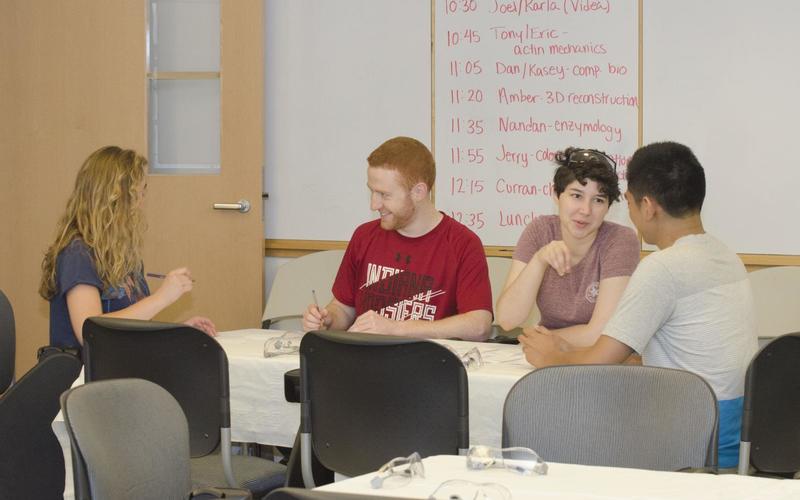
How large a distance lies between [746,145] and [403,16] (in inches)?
63.7

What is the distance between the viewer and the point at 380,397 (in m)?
2.27

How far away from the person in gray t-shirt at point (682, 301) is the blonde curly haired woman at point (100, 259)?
127cm

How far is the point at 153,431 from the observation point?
194 cm

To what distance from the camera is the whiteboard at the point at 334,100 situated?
4.56 m

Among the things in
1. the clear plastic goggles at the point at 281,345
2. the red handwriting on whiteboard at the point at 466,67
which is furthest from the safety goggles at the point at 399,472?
the red handwriting on whiteboard at the point at 466,67

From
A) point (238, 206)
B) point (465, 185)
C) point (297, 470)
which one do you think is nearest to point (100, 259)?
point (297, 470)

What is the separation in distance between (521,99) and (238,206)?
136cm

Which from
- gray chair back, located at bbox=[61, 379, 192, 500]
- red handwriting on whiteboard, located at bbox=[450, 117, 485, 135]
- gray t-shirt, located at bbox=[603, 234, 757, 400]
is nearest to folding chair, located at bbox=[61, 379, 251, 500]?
gray chair back, located at bbox=[61, 379, 192, 500]

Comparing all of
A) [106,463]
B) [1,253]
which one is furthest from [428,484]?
[1,253]

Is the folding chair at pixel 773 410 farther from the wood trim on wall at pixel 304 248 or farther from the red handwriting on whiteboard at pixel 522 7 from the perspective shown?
the red handwriting on whiteboard at pixel 522 7

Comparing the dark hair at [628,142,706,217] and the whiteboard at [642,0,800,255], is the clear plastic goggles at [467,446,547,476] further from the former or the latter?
the whiteboard at [642,0,800,255]

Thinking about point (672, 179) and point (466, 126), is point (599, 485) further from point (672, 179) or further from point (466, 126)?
point (466, 126)

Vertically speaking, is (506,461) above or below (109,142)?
below

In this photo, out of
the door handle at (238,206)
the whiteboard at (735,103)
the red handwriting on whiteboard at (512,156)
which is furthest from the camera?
the door handle at (238,206)
